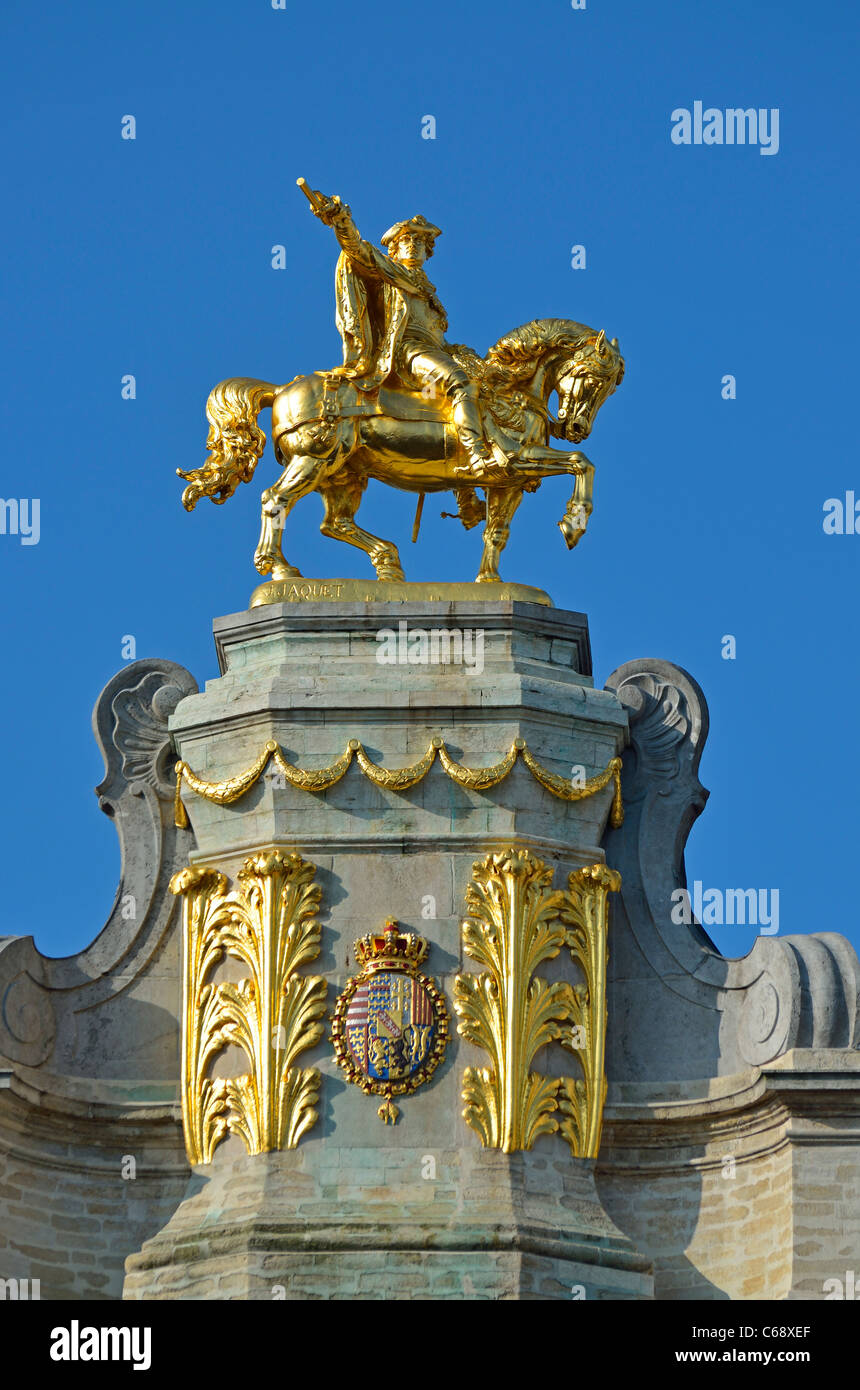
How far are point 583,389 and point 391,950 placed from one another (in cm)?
620

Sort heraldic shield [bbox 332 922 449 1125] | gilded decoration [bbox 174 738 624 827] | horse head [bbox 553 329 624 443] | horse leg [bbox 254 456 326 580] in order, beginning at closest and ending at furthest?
heraldic shield [bbox 332 922 449 1125] < gilded decoration [bbox 174 738 624 827] < horse leg [bbox 254 456 326 580] < horse head [bbox 553 329 624 443]

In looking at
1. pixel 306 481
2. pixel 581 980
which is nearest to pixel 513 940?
pixel 581 980

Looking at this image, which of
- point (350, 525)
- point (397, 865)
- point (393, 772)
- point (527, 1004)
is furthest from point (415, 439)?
point (527, 1004)

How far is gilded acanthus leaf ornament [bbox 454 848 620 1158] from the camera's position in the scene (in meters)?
28.3

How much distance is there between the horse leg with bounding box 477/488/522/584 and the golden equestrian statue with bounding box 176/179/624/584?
0.01m

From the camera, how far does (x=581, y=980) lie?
29.3 metres

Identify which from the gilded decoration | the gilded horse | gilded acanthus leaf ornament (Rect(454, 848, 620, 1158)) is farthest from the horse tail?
gilded acanthus leaf ornament (Rect(454, 848, 620, 1158))

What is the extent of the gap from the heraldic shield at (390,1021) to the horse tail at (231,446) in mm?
5131

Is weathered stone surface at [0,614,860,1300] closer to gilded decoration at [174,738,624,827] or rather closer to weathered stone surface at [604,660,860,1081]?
weathered stone surface at [604,660,860,1081]

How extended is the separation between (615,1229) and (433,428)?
7798 millimetres

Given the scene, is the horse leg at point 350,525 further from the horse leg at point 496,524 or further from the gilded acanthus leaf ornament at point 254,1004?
the gilded acanthus leaf ornament at point 254,1004

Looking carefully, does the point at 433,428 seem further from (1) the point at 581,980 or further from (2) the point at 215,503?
(1) the point at 581,980

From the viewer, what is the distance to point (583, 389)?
1246 inches

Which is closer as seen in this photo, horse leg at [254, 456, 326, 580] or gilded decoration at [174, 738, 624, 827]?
gilded decoration at [174, 738, 624, 827]
